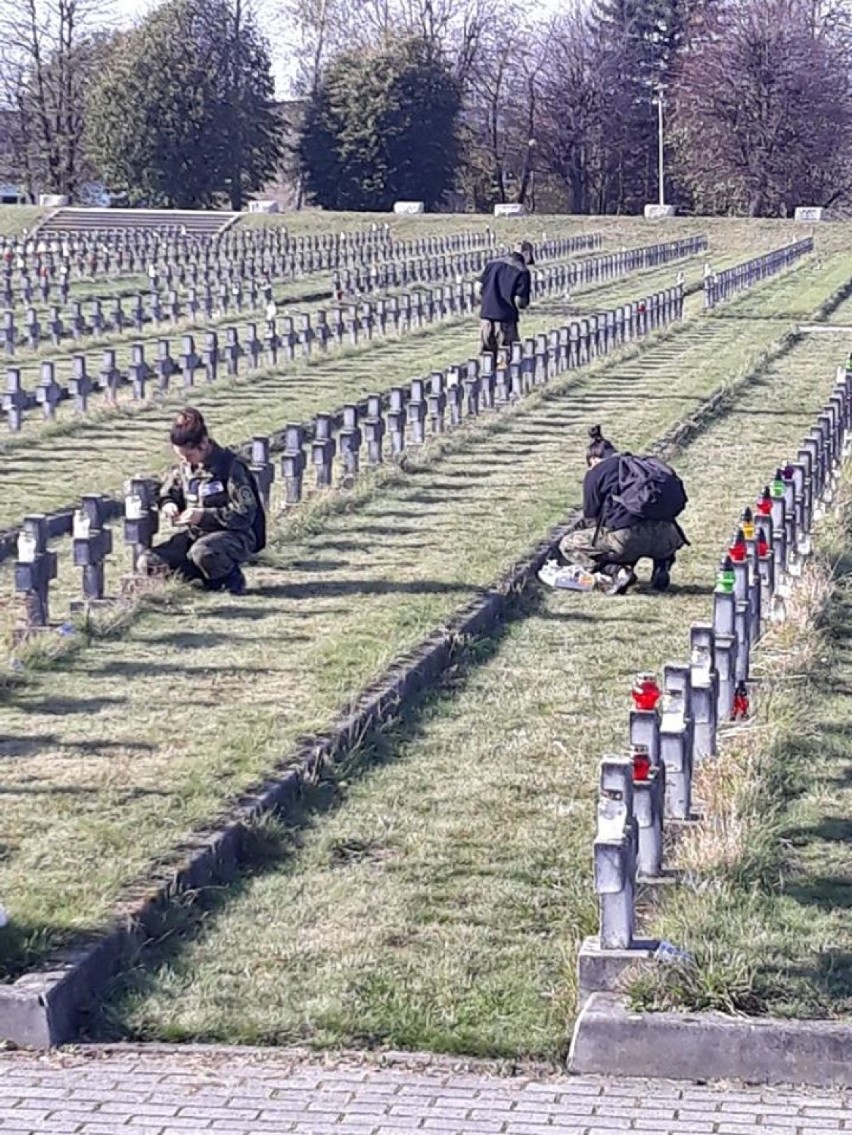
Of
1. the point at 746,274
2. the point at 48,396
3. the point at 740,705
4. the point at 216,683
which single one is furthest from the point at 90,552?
the point at 746,274

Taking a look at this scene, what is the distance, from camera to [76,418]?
20.9 metres

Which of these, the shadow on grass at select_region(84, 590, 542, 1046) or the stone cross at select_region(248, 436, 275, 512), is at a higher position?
the stone cross at select_region(248, 436, 275, 512)

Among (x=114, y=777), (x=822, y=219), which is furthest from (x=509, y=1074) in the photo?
(x=822, y=219)

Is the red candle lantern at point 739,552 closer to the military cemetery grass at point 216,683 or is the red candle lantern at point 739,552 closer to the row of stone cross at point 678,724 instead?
the row of stone cross at point 678,724

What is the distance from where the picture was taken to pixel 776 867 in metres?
7.28

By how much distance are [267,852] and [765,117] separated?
75.8 meters

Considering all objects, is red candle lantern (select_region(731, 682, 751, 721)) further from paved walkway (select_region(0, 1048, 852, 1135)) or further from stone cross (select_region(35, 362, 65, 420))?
stone cross (select_region(35, 362, 65, 420))

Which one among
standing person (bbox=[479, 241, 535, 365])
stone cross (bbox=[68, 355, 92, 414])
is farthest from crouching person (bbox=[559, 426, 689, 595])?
standing person (bbox=[479, 241, 535, 365])

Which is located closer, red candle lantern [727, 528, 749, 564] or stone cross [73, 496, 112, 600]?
red candle lantern [727, 528, 749, 564]

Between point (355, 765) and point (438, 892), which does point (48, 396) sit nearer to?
point (355, 765)

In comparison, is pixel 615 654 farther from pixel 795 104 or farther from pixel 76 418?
pixel 795 104

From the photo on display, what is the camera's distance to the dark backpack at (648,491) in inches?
465

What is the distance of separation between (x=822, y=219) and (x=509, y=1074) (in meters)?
66.2

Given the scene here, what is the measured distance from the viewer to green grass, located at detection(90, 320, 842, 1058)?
20.2ft
